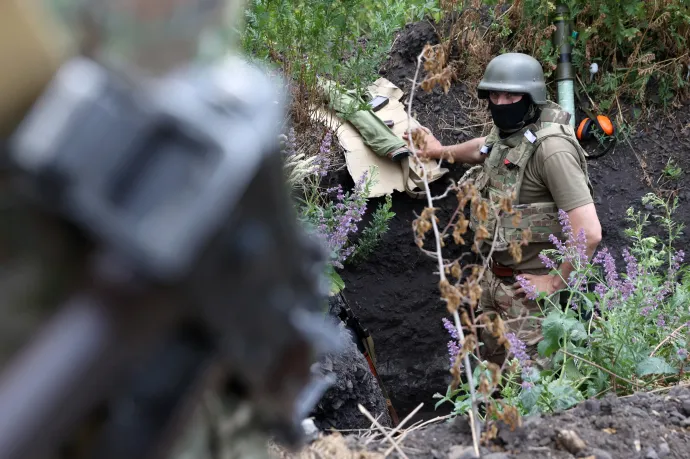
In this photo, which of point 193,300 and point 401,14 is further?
point 401,14

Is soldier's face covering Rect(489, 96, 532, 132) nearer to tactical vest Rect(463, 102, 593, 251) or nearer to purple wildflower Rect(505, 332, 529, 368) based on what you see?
tactical vest Rect(463, 102, 593, 251)

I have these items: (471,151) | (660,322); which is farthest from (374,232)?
(660,322)

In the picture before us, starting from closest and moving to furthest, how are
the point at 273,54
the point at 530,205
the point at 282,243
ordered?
the point at 282,243 < the point at 273,54 < the point at 530,205

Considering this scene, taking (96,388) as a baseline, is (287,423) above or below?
below

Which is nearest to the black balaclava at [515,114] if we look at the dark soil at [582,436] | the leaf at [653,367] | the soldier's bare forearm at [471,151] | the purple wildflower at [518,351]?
the soldier's bare forearm at [471,151]

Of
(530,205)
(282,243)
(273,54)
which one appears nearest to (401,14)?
(273,54)

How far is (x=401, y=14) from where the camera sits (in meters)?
4.07

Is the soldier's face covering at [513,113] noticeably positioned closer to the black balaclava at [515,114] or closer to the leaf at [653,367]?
the black balaclava at [515,114]

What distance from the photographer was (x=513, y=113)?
4.11 metres

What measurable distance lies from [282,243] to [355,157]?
4038 millimetres

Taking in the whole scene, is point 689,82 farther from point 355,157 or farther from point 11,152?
point 11,152

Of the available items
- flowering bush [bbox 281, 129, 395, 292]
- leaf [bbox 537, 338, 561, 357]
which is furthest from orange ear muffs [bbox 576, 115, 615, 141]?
leaf [bbox 537, 338, 561, 357]

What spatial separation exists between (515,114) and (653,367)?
6.83 feet

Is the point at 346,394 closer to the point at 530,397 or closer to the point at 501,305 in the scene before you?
the point at 530,397
